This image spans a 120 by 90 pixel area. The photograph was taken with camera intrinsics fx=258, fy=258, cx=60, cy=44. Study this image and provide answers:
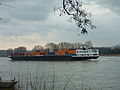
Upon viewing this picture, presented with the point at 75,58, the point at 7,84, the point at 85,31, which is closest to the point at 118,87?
the point at 7,84

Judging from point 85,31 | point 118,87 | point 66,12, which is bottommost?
point 118,87

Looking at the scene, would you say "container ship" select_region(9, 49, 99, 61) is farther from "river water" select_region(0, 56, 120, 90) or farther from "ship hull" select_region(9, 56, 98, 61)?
"river water" select_region(0, 56, 120, 90)

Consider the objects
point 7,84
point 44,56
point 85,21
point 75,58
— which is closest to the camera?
point 85,21

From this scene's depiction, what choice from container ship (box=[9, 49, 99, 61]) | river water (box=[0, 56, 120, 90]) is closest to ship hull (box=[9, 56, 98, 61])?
container ship (box=[9, 49, 99, 61])

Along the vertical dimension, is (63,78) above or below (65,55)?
below

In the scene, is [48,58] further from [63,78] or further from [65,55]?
[63,78]

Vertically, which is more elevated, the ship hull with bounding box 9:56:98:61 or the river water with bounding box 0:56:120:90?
the ship hull with bounding box 9:56:98:61

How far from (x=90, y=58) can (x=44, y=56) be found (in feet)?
46.3

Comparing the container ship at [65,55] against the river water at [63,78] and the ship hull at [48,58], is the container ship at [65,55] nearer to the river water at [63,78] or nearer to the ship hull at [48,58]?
the ship hull at [48,58]

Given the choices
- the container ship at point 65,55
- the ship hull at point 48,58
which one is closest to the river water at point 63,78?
the ship hull at point 48,58

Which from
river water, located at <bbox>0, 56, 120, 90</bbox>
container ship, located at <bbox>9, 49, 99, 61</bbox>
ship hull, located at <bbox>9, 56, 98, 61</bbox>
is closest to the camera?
river water, located at <bbox>0, 56, 120, 90</bbox>

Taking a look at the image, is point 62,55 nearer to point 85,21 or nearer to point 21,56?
point 21,56

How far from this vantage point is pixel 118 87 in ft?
57.8

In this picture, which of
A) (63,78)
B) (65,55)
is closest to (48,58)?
(65,55)
